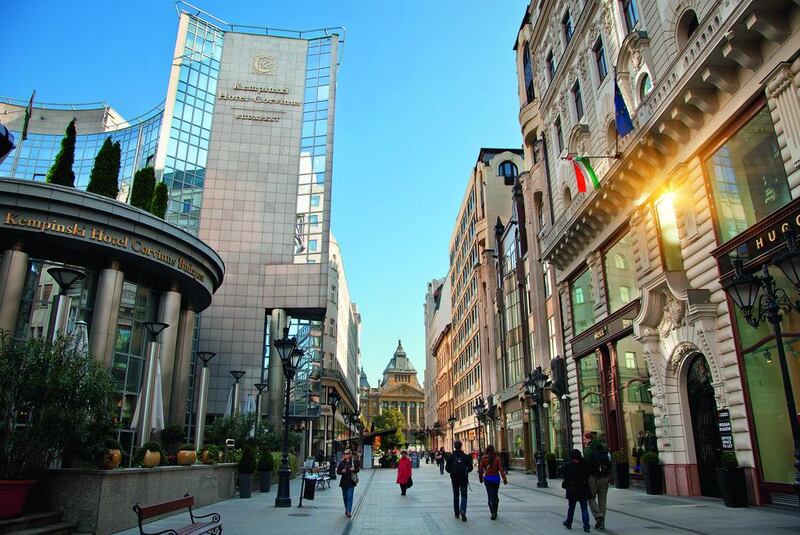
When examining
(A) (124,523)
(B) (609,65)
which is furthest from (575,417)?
(A) (124,523)

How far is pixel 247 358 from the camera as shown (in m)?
45.9

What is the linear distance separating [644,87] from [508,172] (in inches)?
1532

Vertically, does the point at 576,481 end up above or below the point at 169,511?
above

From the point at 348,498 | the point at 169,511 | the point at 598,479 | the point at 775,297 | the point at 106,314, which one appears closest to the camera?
the point at 169,511

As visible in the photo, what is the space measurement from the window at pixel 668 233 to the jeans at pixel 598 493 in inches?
355

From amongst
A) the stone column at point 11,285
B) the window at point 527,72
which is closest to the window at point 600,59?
the window at point 527,72

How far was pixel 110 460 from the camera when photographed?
11242mm

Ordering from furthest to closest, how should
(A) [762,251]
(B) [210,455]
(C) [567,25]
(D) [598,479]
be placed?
1. (C) [567,25]
2. (B) [210,455]
3. (A) [762,251]
4. (D) [598,479]

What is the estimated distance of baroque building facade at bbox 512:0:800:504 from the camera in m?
13.4

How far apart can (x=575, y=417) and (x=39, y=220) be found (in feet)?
82.8

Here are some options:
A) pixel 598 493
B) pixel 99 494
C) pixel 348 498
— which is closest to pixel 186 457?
pixel 348 498

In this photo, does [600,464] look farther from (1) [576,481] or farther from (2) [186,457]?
(2) [186,457]

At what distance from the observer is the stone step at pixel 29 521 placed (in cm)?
887

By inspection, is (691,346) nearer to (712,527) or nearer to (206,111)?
(712,527)
